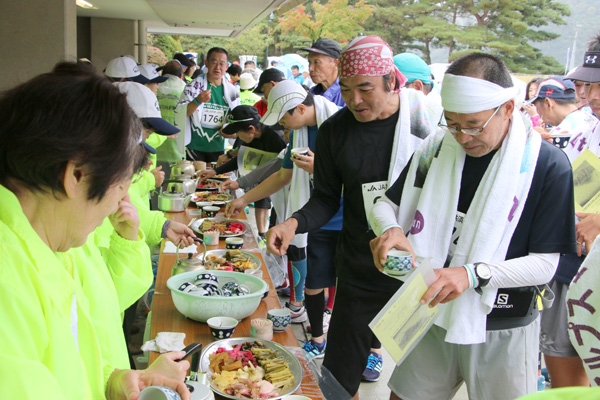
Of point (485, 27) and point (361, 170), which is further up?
point (485, 27)

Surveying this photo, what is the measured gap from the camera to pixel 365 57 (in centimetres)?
217

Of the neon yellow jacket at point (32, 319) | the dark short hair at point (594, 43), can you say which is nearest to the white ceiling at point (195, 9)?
the dark short hair at point (594, 43)

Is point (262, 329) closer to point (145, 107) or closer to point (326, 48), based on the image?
point (145, 107)

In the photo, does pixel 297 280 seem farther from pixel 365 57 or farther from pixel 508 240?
pixel 508 240

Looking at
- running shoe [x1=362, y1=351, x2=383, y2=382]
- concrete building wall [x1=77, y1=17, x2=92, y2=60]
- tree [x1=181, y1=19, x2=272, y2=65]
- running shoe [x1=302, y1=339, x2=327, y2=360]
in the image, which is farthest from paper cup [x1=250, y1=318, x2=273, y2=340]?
tree [x1=181, y1=19, x2=272, y2=65]

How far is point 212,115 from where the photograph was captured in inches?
232

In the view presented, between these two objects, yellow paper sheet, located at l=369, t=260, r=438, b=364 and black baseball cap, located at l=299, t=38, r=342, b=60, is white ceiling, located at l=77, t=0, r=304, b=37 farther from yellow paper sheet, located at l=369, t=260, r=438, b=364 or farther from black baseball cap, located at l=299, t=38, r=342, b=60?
yellow paper sheet, located at l=369, t=260, r=438, b=364

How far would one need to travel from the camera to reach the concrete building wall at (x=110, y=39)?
11492mm

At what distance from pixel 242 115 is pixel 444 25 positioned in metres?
18.7

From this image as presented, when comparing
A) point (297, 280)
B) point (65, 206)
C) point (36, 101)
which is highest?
point (36, 101)

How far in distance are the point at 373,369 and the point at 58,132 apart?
2.70m

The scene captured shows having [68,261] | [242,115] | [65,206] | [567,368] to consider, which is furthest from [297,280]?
[65,206]

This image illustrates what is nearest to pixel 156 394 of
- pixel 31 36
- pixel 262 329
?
pixel 262 329

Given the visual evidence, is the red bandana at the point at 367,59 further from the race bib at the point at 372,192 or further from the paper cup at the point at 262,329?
the paper cup at the point at 262,329
